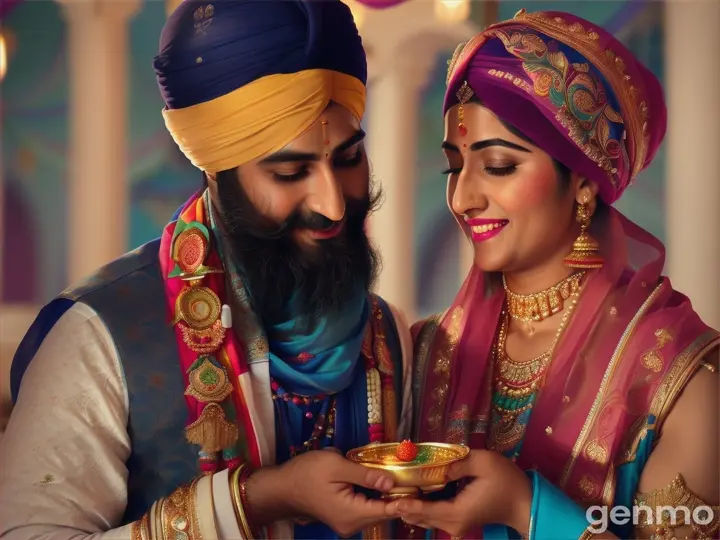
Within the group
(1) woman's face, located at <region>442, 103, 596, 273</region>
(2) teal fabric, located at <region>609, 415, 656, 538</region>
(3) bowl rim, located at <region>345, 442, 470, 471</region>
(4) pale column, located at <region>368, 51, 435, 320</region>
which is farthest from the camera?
(4) pale column, located at <region>368, 51, 435, 320</region>

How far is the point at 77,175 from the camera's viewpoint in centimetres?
217

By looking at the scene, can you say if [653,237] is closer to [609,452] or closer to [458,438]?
[609,452]

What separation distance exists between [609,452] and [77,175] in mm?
→ 1322

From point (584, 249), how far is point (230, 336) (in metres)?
0.78

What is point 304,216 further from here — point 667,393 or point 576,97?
point 667,393

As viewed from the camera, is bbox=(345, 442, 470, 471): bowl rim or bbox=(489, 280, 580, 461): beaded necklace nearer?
bbox=(345, 442, 470, 471): bowl rim

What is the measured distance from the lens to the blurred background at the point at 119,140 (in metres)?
2.16

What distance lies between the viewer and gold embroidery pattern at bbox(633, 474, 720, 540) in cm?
186

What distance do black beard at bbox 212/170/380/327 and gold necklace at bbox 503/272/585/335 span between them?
0.37m

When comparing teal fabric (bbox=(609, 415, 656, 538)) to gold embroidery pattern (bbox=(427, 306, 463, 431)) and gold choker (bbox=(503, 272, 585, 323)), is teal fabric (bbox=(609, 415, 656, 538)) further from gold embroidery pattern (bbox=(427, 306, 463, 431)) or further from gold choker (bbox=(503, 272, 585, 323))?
gold embroidery pattern (bbox=(427, 306, 463, 431))

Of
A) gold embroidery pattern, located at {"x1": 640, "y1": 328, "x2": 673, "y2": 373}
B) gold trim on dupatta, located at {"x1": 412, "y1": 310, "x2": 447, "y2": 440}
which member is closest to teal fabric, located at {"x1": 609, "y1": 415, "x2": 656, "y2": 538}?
gold embroidery pattern, located at {"x1": 640, "y1": 328, "x2": 673, "y2": 373}

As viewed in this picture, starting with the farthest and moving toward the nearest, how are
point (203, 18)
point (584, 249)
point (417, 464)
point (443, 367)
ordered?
point (443, 367)
point (584, 249)
point (203, 18)
point (417, 464)

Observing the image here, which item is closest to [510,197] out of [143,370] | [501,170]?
[501,170]

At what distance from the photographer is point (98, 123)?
2184 mm
